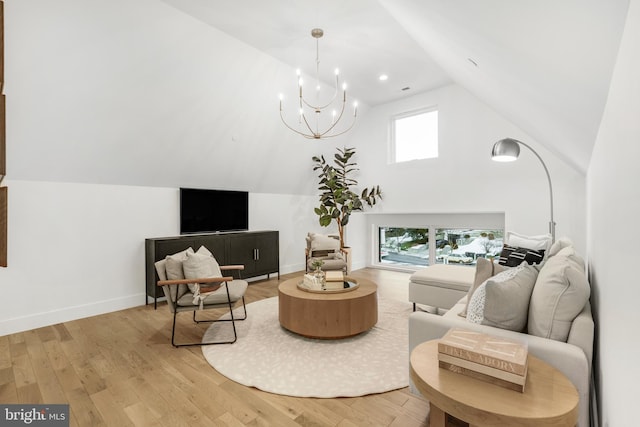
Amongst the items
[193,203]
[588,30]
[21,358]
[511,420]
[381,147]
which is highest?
[381,147]

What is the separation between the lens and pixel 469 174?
5.16m

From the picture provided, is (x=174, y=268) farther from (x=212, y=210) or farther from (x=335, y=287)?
(x=212, y=210)

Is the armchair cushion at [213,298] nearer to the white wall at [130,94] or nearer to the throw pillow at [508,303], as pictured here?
the white wall at [130,94]

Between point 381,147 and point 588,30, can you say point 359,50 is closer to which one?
point 381,147

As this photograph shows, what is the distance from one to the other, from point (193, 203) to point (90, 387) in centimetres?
288

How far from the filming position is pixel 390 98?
579 centimetres

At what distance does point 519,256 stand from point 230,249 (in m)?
3.80

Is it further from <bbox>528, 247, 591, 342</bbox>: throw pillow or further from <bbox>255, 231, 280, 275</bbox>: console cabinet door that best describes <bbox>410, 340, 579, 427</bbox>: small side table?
<bbox>255, 231, 280, 275</bbox>: console cabinet door

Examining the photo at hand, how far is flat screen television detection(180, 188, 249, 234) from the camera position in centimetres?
464

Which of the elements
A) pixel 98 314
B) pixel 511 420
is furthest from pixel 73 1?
pixel 511 420

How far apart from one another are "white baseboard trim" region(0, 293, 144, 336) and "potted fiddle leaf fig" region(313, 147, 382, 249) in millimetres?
3217

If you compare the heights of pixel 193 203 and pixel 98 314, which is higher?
pixel 193 203

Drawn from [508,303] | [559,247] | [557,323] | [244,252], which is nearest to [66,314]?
[244,252]

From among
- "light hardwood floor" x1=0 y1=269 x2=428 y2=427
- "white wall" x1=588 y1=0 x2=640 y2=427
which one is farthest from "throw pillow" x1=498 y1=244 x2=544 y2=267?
"white wall" x1=588 y1=0 x2=640 y2=427
